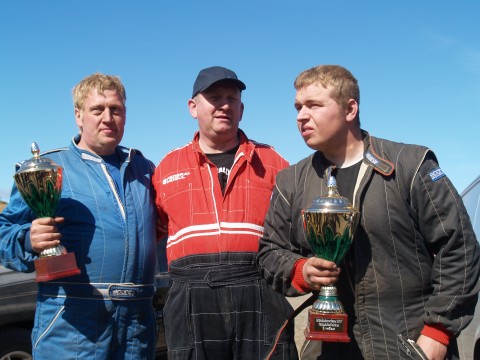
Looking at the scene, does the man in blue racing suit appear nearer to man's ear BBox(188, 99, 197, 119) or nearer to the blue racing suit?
the blue racing suit

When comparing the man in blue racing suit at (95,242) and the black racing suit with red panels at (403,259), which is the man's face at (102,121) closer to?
the man in blue racing suit at (95,242)

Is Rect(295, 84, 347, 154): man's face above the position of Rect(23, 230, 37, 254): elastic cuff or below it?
above

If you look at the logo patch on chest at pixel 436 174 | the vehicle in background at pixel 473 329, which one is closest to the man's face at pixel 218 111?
the logo patch on chest at pixel 436 174

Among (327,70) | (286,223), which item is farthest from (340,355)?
(327,70)

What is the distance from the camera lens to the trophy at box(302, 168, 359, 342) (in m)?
2.37

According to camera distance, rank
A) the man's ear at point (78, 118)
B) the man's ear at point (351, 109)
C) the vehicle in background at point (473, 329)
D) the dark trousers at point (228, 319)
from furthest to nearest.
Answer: the vehicle in background at point (473, 329)
the man's ear at point (78, 118)
the dark trousers at point (228, 319)
the man's ear at point (351, 109)

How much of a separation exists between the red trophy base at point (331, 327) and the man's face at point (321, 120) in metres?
0.79

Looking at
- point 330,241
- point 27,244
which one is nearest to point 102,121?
point 27,244

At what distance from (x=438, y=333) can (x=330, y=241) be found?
0.58 meters

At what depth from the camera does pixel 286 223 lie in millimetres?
2766

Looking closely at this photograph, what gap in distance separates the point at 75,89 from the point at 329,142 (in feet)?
5.30

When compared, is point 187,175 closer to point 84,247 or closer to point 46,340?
point 84,247

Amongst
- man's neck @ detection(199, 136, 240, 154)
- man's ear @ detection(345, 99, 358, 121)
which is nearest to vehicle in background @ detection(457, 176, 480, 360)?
man's ear @ detection(345, 99, 358, 121)

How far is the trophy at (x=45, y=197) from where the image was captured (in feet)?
9.09
